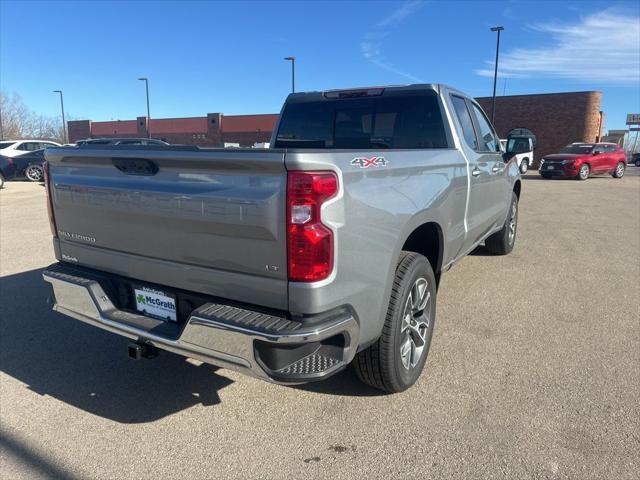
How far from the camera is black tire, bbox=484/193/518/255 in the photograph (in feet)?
21.6

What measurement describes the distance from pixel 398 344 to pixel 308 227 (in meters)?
1.15

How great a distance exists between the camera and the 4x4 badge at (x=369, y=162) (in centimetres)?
242

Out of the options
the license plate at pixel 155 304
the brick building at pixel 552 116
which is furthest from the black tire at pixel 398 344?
the brick building at pixel 552 116

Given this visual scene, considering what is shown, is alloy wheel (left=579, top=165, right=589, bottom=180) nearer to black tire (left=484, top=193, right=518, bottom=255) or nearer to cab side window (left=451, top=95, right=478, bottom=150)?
black tire (left=484, top=193, right=518, bottom=255)

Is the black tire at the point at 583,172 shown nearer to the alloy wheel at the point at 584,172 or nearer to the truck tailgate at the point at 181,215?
the alloy wheel at the point at 584,172

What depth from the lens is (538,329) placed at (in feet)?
13.9

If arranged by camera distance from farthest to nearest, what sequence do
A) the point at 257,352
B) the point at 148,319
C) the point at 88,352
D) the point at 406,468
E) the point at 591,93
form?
the point at 591,93, the point at 88,352, the point at 148,319, the point at 406,468, the point at 257,352

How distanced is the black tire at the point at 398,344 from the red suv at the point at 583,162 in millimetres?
21158

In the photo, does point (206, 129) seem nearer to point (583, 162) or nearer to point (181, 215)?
point (583, 162)

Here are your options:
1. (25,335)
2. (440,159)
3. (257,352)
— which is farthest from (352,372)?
(25,335)

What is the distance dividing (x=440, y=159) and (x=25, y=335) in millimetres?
3757

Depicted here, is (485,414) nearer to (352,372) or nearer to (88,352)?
(352,372)

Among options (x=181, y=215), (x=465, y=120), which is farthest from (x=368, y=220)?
(x=465, y=120)

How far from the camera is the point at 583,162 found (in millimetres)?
21391
